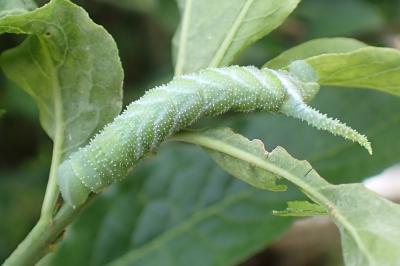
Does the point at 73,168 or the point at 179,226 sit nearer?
the point at 73,168

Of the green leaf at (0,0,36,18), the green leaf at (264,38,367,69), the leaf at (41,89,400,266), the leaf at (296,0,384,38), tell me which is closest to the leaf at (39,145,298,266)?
the leaf at (41,89,400,266)

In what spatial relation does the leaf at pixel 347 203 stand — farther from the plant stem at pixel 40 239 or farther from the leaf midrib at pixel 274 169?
the plant stem at pixel 40 239

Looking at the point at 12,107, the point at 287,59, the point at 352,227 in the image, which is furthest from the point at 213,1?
the point at 12,107

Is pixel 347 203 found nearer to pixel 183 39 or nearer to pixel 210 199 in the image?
pixel 183 39

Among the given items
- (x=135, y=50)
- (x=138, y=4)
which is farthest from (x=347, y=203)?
(x=135, y=50)

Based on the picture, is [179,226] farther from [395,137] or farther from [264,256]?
[264,256]

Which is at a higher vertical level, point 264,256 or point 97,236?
point 97,236
